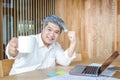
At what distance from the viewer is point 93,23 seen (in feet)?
17.1

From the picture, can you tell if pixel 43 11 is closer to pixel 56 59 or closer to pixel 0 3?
pixel 0 3

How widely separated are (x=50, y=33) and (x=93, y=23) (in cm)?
345

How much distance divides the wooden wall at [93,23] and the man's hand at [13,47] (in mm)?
3581

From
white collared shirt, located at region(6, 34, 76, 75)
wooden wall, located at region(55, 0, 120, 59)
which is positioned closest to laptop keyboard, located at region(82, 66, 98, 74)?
white collared shirt, located at region(6, 34, 76, 75)

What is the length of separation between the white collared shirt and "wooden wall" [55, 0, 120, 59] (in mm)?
3161

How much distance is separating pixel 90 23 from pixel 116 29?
595 mm

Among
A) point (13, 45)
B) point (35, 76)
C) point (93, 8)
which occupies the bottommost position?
point (35, 76)

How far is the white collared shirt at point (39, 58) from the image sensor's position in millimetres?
1648

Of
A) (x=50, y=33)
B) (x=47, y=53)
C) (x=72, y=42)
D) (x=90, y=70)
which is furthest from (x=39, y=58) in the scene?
(x=90, y=70)

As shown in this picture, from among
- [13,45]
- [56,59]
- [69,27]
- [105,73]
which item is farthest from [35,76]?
[69,27]

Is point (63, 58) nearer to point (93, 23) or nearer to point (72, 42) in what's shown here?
point (72, 42)

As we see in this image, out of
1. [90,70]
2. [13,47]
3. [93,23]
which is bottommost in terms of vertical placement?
[90,70]

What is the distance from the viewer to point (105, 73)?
1.41m

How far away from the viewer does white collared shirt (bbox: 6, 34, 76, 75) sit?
1.65 m
